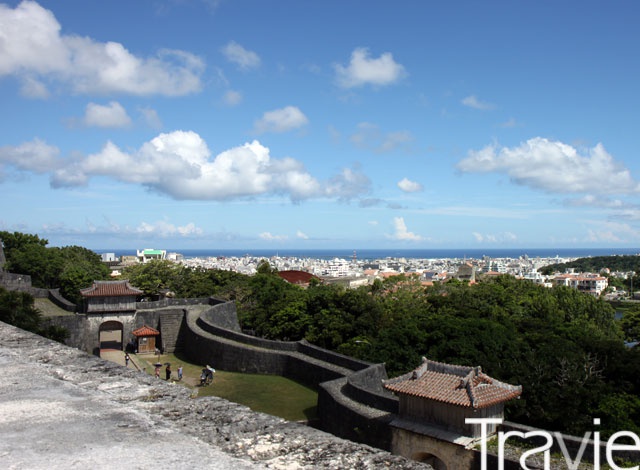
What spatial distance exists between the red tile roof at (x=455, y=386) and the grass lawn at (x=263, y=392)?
427 cm

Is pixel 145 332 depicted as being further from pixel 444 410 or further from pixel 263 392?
pixel 444 410

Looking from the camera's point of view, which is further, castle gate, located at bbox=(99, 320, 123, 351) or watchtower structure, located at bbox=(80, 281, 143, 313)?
castle gate, located at bbox=(99, 320, 123, 351)

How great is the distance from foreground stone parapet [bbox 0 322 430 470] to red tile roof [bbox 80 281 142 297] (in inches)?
1049

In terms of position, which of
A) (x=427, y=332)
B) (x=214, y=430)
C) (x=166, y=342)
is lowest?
(x=166, y=342)

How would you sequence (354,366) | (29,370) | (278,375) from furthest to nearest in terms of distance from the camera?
(278,375)
(354,366)
(29,370)

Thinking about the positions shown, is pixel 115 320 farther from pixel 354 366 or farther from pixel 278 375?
pixel 354 366

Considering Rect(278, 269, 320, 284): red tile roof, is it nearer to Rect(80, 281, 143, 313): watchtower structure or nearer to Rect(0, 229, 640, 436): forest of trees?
Rect(0, 229, 640, 436): forest of trees

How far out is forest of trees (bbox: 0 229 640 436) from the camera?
1605 centimetres

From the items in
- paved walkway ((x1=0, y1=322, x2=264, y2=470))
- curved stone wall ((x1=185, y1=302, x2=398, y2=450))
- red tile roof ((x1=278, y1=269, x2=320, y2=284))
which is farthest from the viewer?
red tile roof ((x1=278, y1=269, x2=320, y2=284))

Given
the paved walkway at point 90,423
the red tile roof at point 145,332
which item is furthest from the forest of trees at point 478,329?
the paved walkway at point 90,423

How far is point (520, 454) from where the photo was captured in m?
12.5

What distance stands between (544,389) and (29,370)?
15.5 meters

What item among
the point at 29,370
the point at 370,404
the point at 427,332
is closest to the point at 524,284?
the point at 427,332

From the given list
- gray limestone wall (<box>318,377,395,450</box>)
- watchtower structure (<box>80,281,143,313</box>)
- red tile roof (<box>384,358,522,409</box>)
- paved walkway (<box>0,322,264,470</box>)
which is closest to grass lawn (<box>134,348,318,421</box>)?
gray limestone wall (<box>318,377,395,450</box>)
